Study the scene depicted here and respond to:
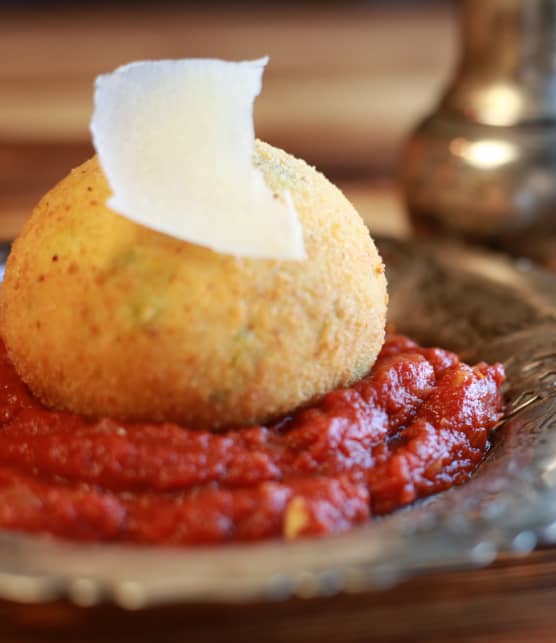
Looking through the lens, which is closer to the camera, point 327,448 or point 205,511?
point 205,511

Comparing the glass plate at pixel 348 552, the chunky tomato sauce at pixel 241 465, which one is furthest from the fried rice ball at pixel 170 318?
the glass plate at pixel 348 552

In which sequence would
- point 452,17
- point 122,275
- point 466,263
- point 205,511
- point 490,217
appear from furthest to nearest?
point 452,17 < point 490,217 < point 466,263 < point 122,275 < point 205,511

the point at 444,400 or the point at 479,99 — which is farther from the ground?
the point at 479,99

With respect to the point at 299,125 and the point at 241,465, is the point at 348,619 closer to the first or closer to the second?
the point at 241,465

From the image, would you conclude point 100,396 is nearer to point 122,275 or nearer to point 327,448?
point 122,275

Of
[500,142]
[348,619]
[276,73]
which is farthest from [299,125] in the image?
[348,619]

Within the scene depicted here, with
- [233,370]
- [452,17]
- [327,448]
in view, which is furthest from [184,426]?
[452,17]

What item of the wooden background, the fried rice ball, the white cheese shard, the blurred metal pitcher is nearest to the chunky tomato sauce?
the fried rice ball
